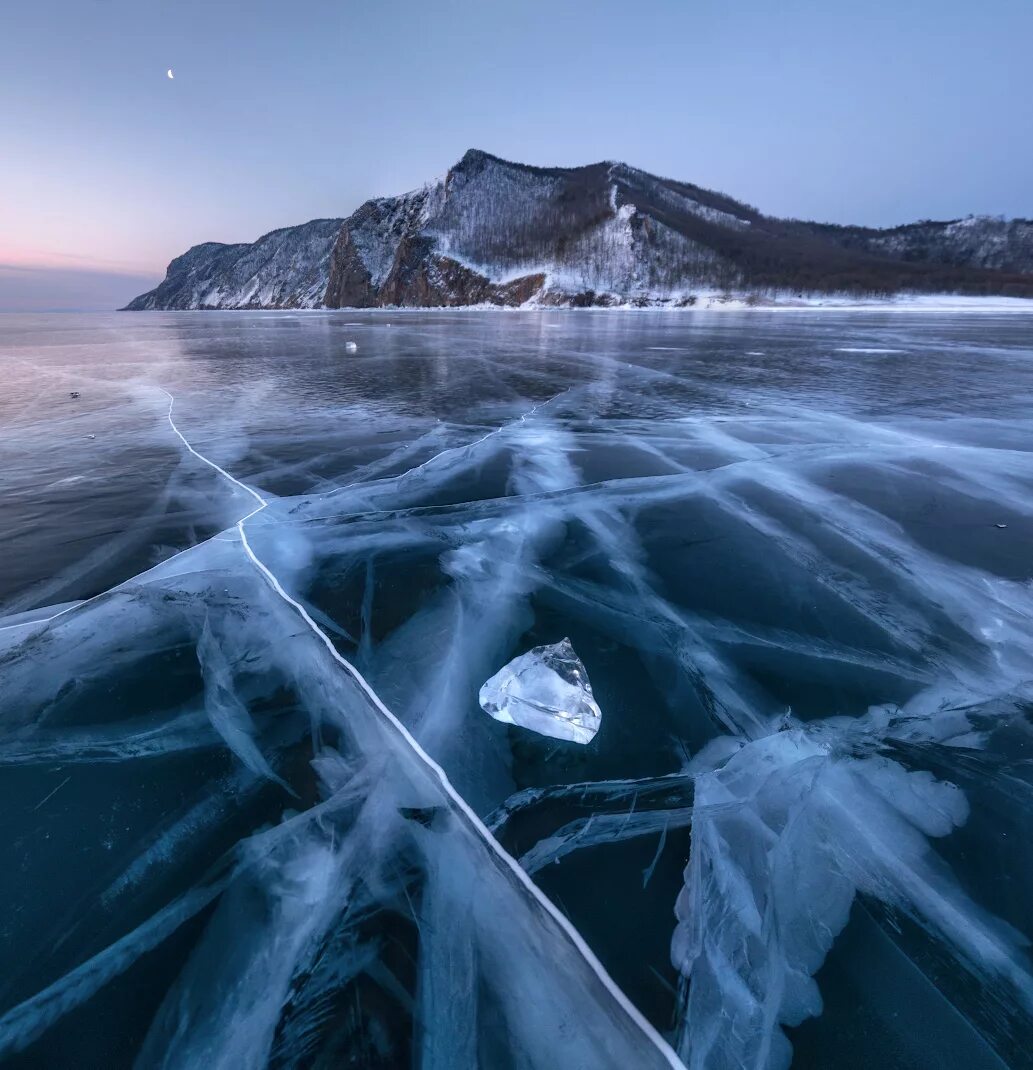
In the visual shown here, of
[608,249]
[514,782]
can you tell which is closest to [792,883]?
[514,782]

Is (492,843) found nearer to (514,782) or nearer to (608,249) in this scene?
(514,782)

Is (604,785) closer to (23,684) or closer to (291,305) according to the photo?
(23,684)

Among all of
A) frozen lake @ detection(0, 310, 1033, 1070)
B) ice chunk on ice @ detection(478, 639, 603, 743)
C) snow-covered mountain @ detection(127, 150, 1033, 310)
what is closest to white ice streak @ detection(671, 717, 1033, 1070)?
frozen lake @ detection(0, 310, 1033, 1070)

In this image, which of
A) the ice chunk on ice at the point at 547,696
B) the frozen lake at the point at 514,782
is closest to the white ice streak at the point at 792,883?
the frozen lake at the point at 514,782

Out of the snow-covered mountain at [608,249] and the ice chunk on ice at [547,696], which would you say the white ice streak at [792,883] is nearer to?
the ice chunk on ice at [547,696]

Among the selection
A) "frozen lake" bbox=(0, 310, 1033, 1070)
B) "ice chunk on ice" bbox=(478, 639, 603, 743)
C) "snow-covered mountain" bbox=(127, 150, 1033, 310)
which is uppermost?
"snow-covered mountain" bbox=(127, 150, 1033, 310)

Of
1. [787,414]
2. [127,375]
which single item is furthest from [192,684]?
[127,375]

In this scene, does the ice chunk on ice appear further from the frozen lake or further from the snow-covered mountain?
the snow-covered mountain
